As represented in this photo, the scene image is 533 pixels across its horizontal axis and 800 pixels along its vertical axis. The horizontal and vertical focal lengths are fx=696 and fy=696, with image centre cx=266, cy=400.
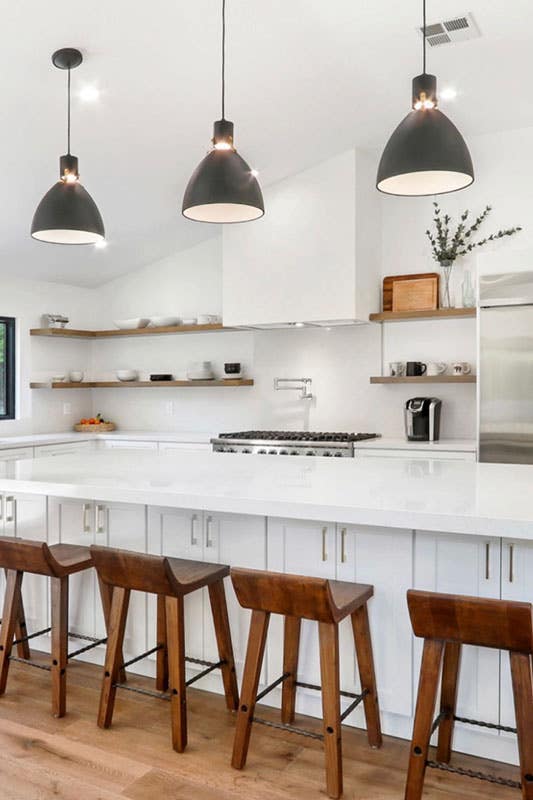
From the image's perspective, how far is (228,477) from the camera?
2.90 metres

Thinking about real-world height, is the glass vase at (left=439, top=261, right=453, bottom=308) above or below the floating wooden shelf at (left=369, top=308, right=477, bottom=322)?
above

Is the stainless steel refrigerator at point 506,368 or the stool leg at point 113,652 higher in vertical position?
the stainless steel refrigerator at point 506,368

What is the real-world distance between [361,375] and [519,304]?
5.03 ft

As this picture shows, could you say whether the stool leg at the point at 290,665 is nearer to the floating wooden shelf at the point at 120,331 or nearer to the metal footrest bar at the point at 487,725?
the metal footrest bar at the point at 487,725

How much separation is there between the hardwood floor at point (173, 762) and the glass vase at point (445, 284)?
11.3 ft

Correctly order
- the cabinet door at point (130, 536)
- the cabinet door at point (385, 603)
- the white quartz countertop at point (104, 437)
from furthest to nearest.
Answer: the white quartz countertop at point (104, 437)
the cabinet door at point (130, 536)
the cabinet door at point (385, 603)

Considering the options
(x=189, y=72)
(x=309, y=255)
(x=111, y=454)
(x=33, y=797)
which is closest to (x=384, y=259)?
(x=309, y=255)

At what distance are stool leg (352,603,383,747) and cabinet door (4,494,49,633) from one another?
159 centimetres

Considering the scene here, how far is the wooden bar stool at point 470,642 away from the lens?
187 centimetres

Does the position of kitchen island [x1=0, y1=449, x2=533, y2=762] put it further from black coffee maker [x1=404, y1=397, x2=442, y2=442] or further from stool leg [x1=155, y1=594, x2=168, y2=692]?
black coffee maker [x1=404, y1=397, x2=442, y2=442]

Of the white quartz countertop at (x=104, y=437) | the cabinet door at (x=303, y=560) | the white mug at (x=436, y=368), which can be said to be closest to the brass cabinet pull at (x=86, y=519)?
the cabinet door at (x=303, y=560)

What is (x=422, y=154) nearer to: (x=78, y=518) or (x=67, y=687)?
(x=78, y=518)

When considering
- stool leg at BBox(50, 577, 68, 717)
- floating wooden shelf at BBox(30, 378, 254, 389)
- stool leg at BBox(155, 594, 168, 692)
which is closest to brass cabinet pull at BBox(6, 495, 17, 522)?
stool leg at BBox(50, 577, 68, 717)

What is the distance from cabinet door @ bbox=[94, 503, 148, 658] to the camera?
2.99 meters
